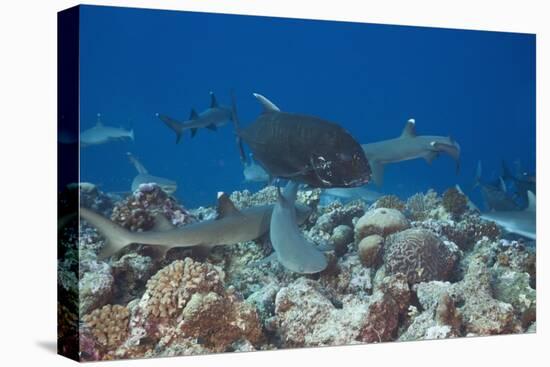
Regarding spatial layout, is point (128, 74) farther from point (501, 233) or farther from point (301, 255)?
point (501, 233)

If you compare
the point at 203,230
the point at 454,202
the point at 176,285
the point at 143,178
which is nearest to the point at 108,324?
the point at 176,285

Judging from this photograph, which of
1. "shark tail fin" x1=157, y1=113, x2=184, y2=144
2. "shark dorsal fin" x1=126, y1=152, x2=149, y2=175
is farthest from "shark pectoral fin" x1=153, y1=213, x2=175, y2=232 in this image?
"shark tail fin" x1=157, y1=113, x2=184, y2=144

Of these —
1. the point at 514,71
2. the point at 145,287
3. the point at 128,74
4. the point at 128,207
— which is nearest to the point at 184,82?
the point at 128,74

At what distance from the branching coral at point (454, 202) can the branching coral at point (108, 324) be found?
3.54 meters

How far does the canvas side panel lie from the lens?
23.2 feet

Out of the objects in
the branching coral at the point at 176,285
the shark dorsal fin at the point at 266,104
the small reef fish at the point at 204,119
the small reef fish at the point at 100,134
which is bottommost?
the branching coral at the point at 176,285

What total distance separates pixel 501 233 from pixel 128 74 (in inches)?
173

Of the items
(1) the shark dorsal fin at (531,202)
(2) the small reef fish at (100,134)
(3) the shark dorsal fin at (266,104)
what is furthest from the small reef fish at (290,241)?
(1) the shark dorsal fin at (531,202)

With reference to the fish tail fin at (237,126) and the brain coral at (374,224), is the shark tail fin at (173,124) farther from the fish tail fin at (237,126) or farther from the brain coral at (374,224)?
the brain coral at (374,224)

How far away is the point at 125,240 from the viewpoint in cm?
715

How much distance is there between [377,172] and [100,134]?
109 inches

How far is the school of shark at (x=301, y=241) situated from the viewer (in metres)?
7.23

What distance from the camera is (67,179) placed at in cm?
728

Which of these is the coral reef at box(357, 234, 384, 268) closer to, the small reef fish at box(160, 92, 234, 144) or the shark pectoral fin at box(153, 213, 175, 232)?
the small reef fish at box(160, 92, 234, 144)
